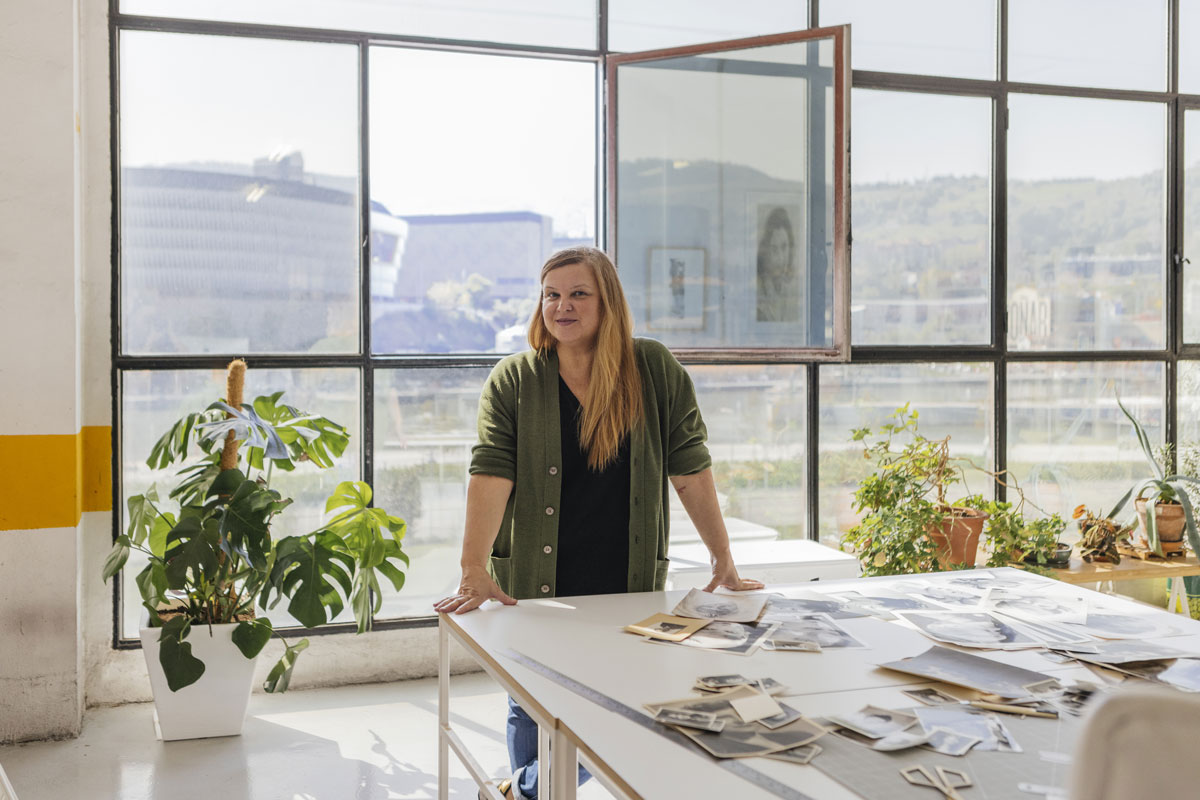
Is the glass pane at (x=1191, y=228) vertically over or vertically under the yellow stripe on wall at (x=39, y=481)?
over

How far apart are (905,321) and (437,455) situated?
217cm

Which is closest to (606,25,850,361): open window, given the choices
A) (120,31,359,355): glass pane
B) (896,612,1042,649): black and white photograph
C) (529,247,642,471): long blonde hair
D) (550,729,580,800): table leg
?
(120,31,359,355): glass pane

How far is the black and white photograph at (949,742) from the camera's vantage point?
1338 millimetres

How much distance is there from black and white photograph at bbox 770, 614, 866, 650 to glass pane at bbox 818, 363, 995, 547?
94.3 inches

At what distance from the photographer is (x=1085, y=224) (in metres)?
4.71

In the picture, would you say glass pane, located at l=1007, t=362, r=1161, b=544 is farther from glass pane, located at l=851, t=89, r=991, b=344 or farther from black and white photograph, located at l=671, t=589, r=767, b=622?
black and white photograph, located at l=671, t=589, r=767, b=622

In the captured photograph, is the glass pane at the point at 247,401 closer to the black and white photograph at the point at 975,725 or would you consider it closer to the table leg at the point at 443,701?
the table leg at the point at 443,701

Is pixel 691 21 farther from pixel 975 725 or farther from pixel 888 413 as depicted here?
pixel 975 725

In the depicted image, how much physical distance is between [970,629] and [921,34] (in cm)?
333

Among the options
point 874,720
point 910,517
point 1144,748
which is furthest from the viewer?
point 910,517

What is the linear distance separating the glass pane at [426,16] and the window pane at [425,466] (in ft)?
4.47

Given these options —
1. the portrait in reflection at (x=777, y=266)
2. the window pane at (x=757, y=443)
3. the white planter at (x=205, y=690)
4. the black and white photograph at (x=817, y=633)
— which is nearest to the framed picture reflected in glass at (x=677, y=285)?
the portrait in reflection at (x=777, y=266)

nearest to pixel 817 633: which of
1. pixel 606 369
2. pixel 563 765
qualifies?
pixel 563 765

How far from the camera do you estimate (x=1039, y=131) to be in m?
4.63
